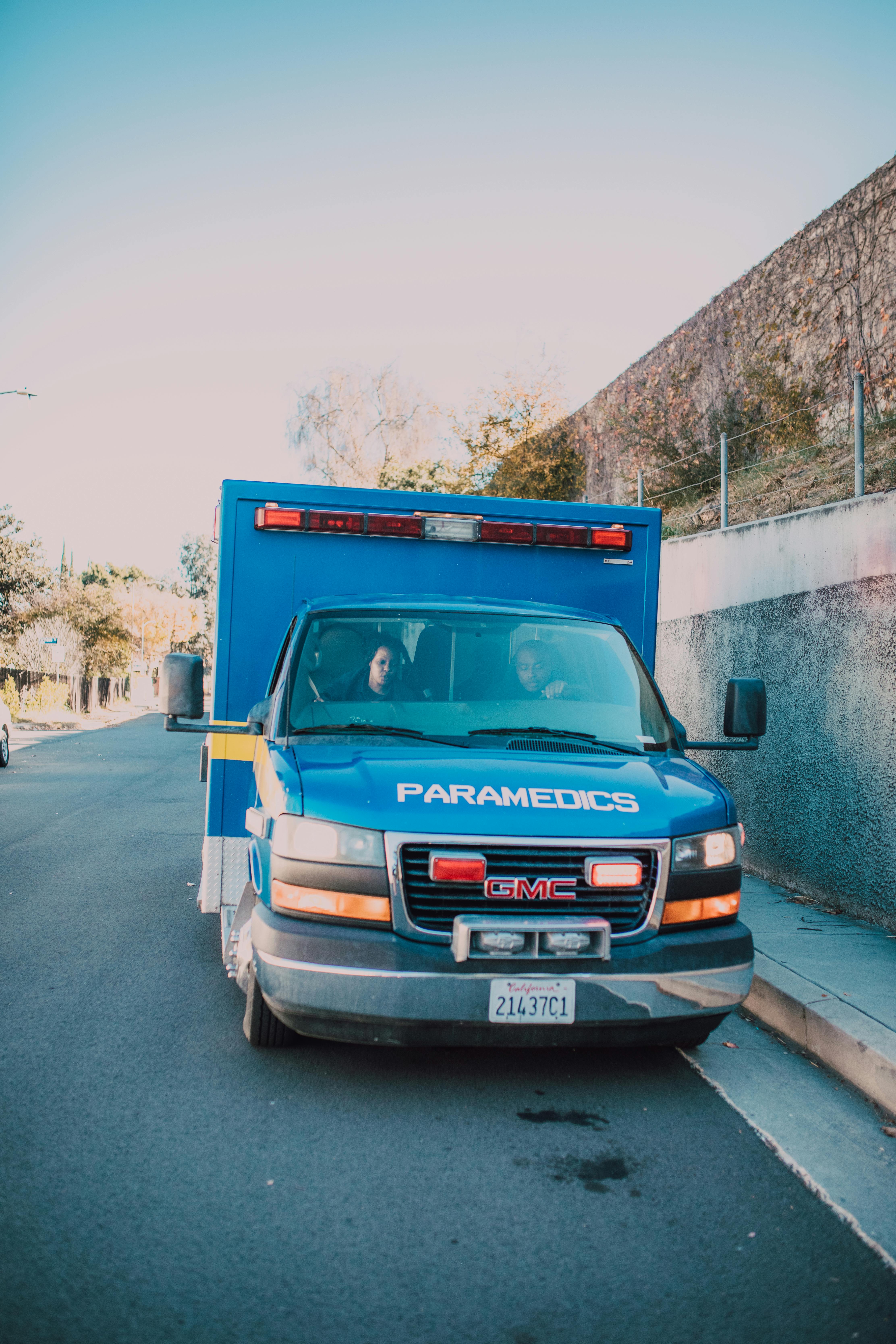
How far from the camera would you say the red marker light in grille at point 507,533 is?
642 cm

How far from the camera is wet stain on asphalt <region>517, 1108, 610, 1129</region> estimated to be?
4043 millimetres

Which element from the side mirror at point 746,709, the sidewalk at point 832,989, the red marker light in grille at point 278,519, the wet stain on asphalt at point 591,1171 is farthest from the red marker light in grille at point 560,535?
the wet stain on asphalt at point 591,1171

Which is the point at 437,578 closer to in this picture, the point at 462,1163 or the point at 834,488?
the point at 462,1163

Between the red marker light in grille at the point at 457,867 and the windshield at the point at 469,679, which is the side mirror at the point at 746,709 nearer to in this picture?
the windshield at the point at 469,679

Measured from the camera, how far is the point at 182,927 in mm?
7035

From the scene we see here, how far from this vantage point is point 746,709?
17.7 feet

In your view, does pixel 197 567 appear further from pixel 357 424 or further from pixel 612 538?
pixel 612 538

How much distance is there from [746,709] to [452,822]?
203cm

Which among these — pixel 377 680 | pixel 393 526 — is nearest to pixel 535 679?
pixel 377 680

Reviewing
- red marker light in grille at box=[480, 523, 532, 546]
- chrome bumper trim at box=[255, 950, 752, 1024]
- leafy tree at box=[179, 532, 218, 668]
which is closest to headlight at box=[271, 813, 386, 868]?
chrome bumper trim at box=[255, 950, 752, 1024]

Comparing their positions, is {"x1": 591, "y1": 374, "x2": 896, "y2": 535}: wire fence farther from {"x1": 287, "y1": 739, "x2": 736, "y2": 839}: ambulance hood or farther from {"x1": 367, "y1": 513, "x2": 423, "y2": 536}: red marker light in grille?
{"x1": 287, "y1": 739, "x2": 736, "y2": 839}: ambulance hood

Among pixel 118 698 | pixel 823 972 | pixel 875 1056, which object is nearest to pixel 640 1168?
pixel 875 1056

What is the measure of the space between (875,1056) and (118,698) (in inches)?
2355

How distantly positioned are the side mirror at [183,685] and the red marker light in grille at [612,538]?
247cm
